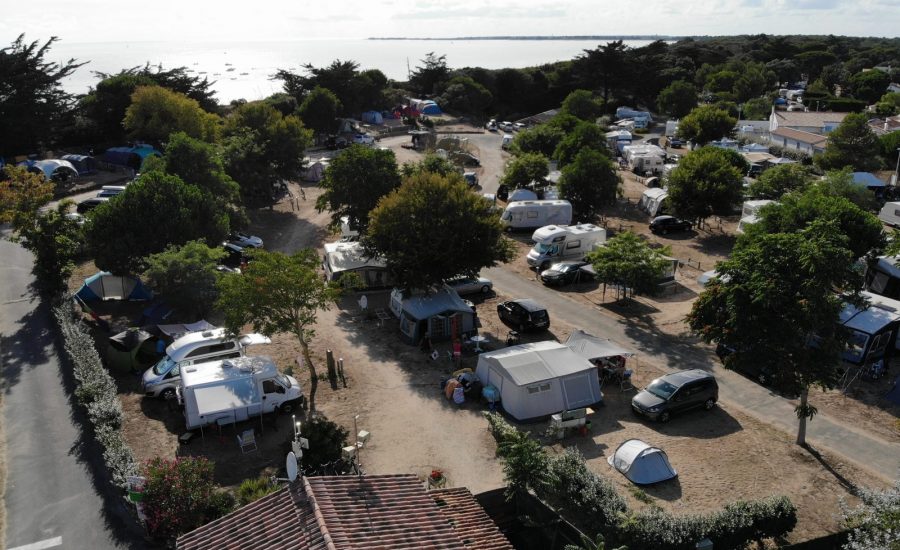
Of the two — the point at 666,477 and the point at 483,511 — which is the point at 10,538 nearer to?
the point at 483,511

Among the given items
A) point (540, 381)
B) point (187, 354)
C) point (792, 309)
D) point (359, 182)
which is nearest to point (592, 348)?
point (540, 381)

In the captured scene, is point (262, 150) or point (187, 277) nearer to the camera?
point (187, 277)

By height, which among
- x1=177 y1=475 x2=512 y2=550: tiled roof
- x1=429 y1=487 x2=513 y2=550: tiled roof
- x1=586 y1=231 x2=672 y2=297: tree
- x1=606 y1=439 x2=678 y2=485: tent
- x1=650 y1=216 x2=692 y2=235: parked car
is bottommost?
x1=650 y1=216 x2=692 y2=235: parked car

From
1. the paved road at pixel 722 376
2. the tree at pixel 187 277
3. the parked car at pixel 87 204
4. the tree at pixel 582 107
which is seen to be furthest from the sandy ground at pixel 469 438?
the tree at pixel 582 107

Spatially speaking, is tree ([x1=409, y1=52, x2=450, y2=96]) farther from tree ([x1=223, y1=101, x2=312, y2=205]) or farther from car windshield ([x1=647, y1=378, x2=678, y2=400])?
car windshield ([x1=647, y1=378, x2=678, y2=400])

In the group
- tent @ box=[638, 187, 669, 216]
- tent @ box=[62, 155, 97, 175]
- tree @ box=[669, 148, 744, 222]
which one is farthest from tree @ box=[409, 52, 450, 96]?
tree @ box=[669, 148, 744, 222]

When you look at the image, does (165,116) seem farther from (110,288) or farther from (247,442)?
(247,442)

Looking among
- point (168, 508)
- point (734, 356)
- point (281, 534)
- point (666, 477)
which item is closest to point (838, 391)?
point (734, 356)
